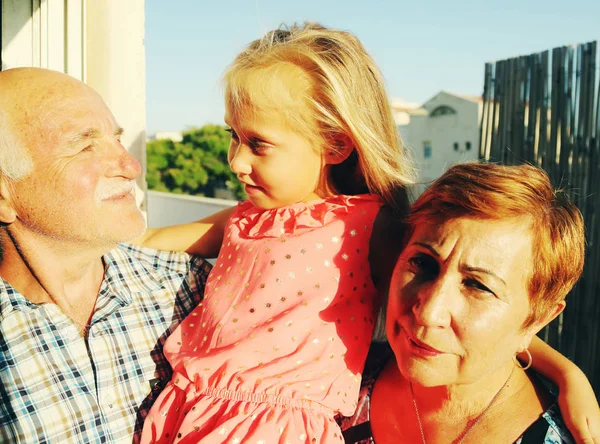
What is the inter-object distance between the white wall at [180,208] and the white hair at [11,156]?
5944 millimetres

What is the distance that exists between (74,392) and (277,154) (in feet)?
3.44

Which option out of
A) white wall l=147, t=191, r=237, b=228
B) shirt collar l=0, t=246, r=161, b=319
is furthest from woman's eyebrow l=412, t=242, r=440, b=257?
white wall l=147, t=191, r=237, b=228

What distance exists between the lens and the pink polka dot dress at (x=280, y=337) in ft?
5.91

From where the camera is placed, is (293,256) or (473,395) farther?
(293,256)

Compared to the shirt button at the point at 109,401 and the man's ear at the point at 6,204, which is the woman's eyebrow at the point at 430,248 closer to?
the shirt button at the point at 109,401

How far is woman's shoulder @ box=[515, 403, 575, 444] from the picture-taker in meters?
1.70

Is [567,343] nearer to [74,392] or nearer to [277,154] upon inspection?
[277,154]

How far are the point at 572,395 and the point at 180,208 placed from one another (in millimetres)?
8363

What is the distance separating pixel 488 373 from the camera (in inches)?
68.1

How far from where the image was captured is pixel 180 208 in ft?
31.4

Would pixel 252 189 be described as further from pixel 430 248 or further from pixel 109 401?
pixel 109 401

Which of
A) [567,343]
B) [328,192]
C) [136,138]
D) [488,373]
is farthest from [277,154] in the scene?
[567,343]

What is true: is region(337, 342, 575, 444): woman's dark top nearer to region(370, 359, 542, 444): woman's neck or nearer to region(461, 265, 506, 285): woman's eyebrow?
region(370, 359, 542, 444): woman's neck

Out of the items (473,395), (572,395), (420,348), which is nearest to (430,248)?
(420,348)
